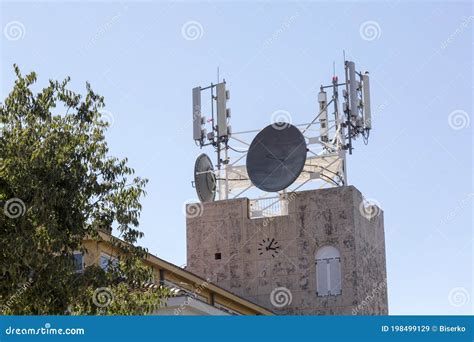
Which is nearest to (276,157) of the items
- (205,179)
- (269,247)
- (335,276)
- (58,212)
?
(269,247)

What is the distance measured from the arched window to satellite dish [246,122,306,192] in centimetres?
372

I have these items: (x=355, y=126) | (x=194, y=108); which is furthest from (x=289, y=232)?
(x=194, y=108)

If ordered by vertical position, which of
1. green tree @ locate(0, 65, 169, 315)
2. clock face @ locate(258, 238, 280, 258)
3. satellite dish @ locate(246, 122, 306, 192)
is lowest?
green tree @ locate(0, 65, 169, 315)

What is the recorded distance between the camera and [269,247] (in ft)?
136

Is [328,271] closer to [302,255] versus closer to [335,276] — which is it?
[335,276]

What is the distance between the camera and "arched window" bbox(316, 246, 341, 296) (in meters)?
40.0

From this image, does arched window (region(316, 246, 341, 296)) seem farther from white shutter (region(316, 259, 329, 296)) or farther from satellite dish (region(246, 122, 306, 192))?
satellite dish (region(246, 122, 306, 192))

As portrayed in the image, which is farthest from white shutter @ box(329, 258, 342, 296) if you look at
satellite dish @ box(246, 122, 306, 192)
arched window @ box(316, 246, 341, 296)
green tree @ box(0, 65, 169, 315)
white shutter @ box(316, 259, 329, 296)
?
green tree @ box(0, 65, 169, 315)

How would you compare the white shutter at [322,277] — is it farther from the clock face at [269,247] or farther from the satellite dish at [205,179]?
the satellite dish at [205,179]

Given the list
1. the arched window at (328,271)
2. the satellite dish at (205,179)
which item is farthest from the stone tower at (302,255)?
the satellite dish at (205,179)

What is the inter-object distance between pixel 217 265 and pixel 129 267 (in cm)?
2312

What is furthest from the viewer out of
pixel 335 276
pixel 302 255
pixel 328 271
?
pixel 302 255

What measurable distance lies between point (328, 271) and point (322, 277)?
0.38 meters

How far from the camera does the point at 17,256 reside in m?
17.2
